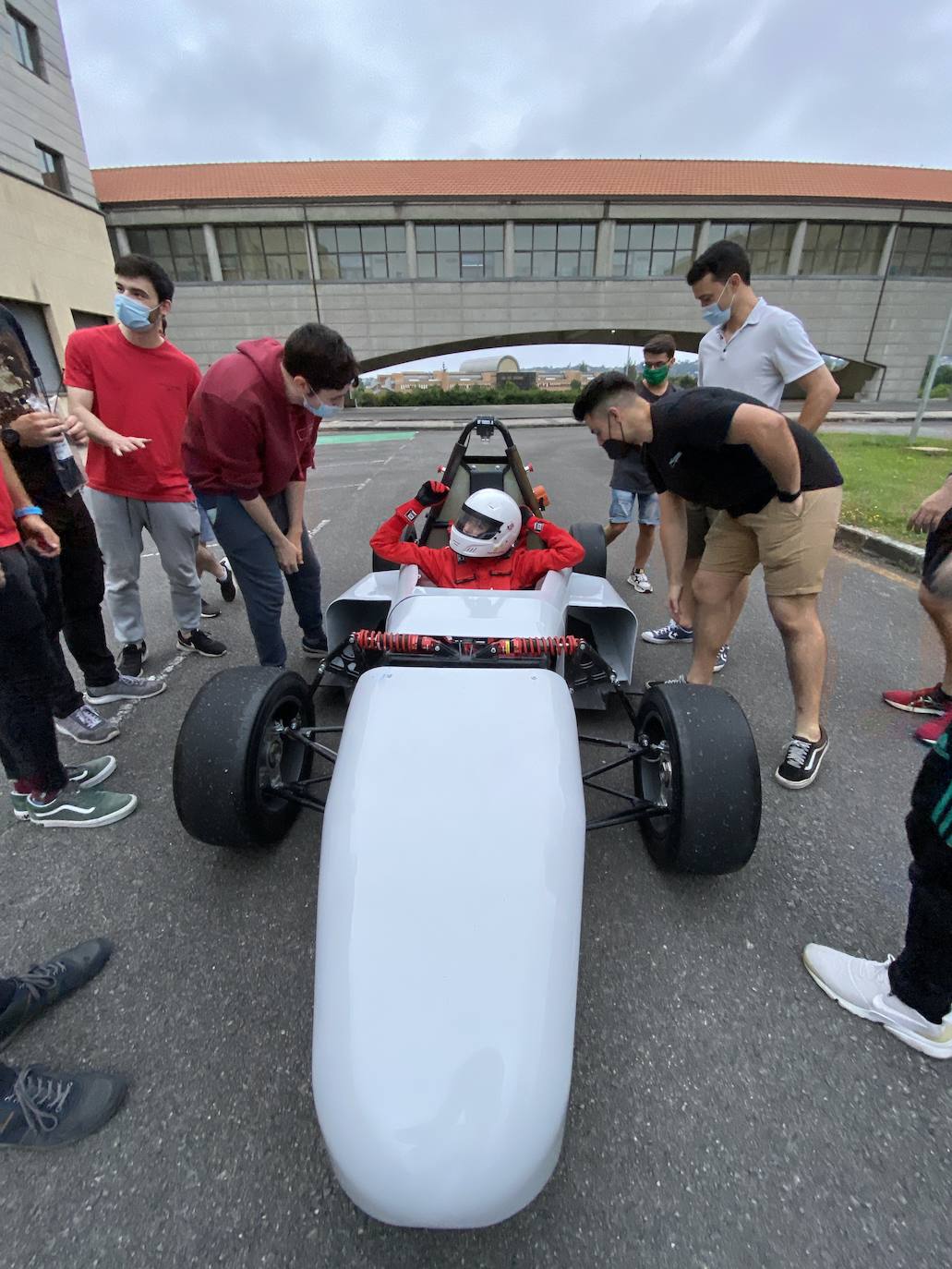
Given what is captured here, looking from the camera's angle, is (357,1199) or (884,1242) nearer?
(357,1199)

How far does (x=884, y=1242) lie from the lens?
120 centimetres

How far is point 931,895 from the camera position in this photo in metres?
1.40

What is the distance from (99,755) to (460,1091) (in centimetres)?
243

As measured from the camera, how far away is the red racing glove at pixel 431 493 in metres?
3.68

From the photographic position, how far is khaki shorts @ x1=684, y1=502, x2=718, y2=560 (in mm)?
3432

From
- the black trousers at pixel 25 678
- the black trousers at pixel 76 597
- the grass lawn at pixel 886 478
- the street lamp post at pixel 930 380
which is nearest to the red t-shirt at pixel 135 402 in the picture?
the black trousers at pixel 76 597

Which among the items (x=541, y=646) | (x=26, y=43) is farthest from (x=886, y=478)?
(x=26, y=43)

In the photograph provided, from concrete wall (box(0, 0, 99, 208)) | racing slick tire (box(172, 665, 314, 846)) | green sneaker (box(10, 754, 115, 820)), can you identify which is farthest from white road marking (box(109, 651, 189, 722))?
concrete wall (box(0, 0, 99, 208))

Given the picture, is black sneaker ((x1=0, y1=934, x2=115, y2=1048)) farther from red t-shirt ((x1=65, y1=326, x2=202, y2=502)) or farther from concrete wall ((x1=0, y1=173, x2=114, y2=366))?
concrete wall ((x1=0, y1=173, x2=114, y2=366))

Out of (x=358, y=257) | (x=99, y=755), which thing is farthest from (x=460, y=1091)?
(x=358, y=257)

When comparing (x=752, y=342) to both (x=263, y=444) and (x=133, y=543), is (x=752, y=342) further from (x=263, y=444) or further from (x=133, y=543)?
(x=133, y=543)

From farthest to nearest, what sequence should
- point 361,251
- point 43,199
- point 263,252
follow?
point 361,251 < point 263,252 < point 43,199

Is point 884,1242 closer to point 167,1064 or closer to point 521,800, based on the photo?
point 521,800

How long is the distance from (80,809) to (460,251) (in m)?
37.0
